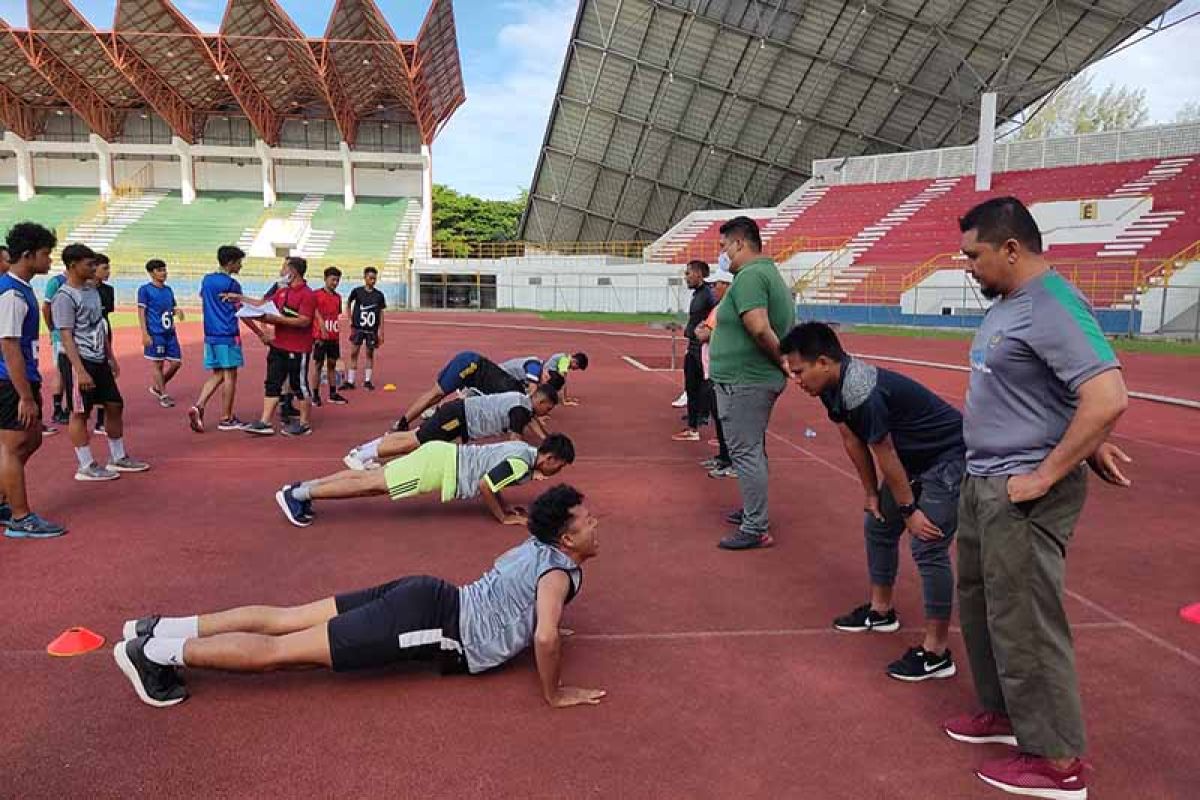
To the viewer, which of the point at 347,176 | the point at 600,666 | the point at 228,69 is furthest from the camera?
the point at 347,176

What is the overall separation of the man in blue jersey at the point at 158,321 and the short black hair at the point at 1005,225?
383 inches

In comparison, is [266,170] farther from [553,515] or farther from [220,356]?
[553,515]

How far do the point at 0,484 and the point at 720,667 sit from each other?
4838 mm

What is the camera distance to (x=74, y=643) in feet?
11.9

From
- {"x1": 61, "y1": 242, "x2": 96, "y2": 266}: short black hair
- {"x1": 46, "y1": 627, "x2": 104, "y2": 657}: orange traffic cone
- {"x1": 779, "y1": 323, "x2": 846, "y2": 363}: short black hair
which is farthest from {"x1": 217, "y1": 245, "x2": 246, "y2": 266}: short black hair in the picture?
{"x1": 779, "y1": 323, "x2": 846, "y2": 363}: short black hair

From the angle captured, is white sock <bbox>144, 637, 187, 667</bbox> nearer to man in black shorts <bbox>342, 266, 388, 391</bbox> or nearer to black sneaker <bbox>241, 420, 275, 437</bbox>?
black sneaker <bbox>241, 420, 275, 437</bbox>

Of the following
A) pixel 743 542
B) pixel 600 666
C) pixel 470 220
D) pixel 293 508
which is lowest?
pixel 600 666

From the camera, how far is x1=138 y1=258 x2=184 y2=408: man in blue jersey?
9.76 m

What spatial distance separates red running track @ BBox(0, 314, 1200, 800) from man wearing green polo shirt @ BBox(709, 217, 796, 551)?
0.37m

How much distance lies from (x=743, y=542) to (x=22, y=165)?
60.3 metres

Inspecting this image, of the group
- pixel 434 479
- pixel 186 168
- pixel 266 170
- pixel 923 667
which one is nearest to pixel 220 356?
pixel 434 479

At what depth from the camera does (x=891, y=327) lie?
28891 millimetres

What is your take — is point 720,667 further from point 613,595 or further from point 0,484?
point 0,484

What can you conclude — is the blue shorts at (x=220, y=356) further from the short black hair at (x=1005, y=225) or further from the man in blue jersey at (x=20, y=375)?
the short black hair at (x=1005, y=225)
